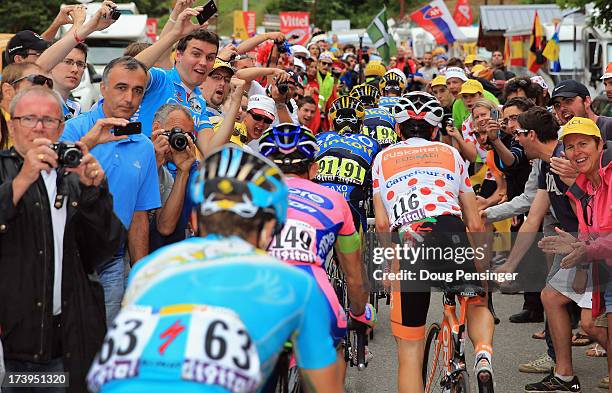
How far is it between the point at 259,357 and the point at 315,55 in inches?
844

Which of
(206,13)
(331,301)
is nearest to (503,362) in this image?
(206,13)

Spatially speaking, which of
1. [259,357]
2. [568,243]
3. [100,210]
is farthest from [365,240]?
[259,357]

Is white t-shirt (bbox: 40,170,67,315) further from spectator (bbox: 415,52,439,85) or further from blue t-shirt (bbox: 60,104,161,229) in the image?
spectator (bbox: 415,52,439,85)

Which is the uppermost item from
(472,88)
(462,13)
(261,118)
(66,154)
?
(462,13)

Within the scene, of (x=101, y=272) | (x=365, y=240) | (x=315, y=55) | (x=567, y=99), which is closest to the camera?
(x=101, y=272)

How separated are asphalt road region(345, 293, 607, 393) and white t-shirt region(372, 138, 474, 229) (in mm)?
1897

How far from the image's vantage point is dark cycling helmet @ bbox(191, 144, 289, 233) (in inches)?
121

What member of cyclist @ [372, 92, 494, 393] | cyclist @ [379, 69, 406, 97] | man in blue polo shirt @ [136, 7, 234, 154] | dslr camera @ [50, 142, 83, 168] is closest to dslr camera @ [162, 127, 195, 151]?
man in blue polo shirt @ [136, 7, 234, 154]

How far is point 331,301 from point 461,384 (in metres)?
1.35

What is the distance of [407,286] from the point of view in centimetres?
639

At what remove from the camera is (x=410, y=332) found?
6.38 metres

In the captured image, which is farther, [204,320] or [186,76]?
[186,76]

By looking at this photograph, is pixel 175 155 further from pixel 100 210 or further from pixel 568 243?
pixel 568 243

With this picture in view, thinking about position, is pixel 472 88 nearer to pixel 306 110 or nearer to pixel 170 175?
pixel 306 110
